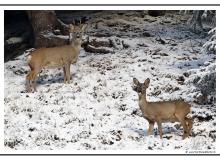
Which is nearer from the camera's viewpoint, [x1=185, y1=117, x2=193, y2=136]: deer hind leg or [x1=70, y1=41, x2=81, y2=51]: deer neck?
[x1=185, y1=117, x2=193, y2=136]: deer hind leg

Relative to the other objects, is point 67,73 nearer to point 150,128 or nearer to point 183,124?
point 150,128

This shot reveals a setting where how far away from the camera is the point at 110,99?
1853cm

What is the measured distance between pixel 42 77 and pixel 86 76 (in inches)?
61.4

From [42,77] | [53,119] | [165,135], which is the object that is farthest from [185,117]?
[42,77]

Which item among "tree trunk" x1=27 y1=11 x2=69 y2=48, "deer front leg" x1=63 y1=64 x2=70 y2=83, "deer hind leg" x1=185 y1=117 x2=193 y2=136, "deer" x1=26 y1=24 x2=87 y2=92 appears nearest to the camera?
"deer hind leg" x1=185 y1=117 x2=193 y2=136

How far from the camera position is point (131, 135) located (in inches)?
626

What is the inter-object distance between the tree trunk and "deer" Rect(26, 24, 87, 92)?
2214 mm

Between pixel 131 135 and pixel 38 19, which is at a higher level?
pixel 38 19

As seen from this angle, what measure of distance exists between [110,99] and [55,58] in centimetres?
267

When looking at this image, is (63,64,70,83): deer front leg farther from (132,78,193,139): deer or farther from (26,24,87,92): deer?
(132,78,193,139): deer

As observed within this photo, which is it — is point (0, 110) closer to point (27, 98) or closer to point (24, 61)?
point (27, 98)

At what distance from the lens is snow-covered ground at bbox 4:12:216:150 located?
15.7 m

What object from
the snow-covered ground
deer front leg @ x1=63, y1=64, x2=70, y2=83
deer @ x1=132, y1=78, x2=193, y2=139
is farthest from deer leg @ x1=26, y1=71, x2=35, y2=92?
deer @ x1=132, y1=78, x2=193, y2=139

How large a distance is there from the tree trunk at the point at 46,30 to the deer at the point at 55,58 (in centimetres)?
221
